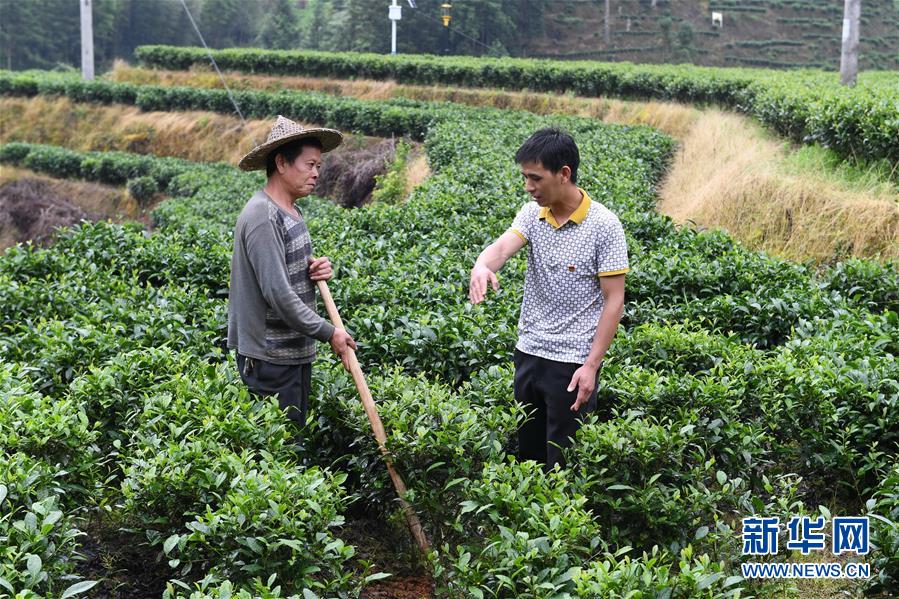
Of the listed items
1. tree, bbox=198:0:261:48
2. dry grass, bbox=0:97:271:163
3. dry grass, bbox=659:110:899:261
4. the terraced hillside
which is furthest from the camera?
tree, bbox=198:0:261:48

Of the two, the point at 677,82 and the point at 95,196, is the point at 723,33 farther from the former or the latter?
the point at 95,196

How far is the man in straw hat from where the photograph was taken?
4.15 metres

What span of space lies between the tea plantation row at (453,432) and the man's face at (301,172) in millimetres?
975

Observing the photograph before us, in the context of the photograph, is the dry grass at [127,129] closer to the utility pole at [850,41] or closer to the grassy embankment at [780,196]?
the utility pole at [850,41]

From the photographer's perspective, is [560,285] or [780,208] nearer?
[560,285]

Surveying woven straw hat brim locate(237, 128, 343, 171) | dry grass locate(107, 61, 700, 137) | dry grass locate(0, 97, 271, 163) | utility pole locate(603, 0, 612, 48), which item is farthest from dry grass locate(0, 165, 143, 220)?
utility pole locate(603, 0, 612, 48)

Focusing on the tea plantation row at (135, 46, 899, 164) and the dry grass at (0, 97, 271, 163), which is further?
the dry grass at (0, 97, 271, 163)

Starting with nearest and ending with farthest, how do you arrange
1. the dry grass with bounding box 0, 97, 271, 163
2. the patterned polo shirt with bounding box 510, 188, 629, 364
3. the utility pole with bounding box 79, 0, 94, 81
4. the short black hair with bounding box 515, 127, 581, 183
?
the short black hair with bounding box 515, 127, 581, 183, the patterned polo shirt with bounding box 510, 188, 629, 364, the dry grass with bounding box 0, 97, 271, 163, the utility pole with bounding box 79, 0, 94, 81

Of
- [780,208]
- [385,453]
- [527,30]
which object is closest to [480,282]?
[385,453]

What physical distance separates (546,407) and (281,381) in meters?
1.21

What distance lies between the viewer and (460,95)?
101 feet

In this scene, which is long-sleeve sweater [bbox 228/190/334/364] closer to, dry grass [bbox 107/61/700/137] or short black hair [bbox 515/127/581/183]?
short black hair [bbox 515/127/581/183]

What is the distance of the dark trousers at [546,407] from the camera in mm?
4164

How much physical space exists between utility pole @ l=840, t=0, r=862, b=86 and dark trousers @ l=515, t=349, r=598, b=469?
15.2 meters
